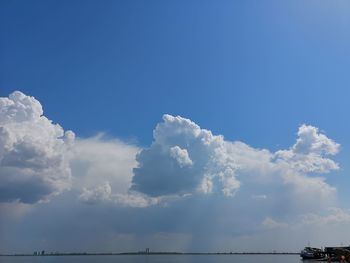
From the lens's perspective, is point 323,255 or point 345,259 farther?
point 323,255

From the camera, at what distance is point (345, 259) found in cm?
12825

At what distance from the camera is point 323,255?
630 feet

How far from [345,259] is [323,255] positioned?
67.3 meters
